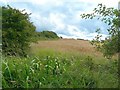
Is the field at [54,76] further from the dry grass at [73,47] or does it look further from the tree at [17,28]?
the tree at [17,28]

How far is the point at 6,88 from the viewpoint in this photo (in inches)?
247

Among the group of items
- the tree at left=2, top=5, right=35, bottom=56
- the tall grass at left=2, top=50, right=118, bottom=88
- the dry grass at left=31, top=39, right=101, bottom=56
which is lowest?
the tall grass at left=2, top=50, right=118, bottom=88

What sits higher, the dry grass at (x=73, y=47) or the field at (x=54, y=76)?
the dry grass at (x=73, y=47)

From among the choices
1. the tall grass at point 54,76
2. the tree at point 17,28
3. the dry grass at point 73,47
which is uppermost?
the tree at point 17,28

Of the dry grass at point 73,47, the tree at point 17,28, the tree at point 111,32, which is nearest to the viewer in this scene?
the tree at point 111,32

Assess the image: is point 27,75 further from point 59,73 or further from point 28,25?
point 28,25

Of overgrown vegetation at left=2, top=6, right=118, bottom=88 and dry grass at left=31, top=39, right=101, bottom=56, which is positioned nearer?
overgrown vegetation at left=2, top=6, right=118, bottom=88

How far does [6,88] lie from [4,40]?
877cm

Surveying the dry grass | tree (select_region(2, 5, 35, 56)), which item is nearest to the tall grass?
the dry grass

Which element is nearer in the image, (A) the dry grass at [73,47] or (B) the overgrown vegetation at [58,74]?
(B) the overgrown vegetation at [58,74]

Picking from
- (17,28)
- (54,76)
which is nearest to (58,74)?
(54,76)

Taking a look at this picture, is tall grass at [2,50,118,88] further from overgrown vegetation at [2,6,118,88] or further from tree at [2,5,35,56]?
tree at [2,5,35,56]

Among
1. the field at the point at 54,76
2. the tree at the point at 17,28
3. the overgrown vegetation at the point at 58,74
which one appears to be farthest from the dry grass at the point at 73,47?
the field at the point at 54,76

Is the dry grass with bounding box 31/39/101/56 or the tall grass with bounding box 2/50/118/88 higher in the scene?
the dry grass with bounding box 31/39/101/56
